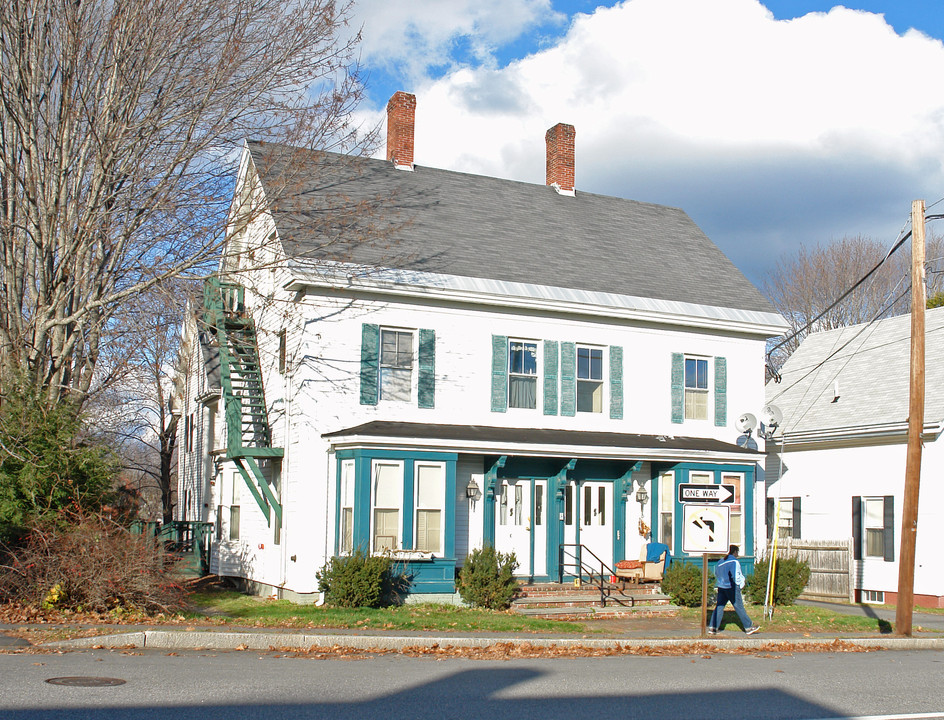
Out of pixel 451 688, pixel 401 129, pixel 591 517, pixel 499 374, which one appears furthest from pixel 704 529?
pixel 401 129

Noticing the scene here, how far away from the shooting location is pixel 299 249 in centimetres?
1966

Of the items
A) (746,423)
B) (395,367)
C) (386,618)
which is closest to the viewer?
(386,618)

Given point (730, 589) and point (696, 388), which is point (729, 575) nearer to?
point (730, 589)

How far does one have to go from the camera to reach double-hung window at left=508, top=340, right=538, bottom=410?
20.9m

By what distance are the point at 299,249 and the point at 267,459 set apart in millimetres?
4892

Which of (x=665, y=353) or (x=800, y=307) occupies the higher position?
(x=800, y=307)

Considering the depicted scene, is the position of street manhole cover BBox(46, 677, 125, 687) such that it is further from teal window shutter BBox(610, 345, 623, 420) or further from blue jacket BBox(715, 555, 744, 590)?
teal window shutter BBox(610, 345, 623, 420)

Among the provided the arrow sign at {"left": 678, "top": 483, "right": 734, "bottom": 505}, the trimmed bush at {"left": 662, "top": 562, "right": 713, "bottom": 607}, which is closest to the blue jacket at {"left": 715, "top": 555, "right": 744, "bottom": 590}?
the arrow sign at {"left": 678, "top": 483, "right": 734, "bottom": 505}

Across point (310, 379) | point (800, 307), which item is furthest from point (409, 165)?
point (800, 307)

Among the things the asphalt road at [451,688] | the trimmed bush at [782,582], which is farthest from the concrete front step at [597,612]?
the asphalt road at [451,688]

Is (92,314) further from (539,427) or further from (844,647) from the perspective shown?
(844,647)

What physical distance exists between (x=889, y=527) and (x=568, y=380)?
8887 millimetres

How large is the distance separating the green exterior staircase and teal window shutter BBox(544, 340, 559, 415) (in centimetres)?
579

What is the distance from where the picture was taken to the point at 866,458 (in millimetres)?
24125
